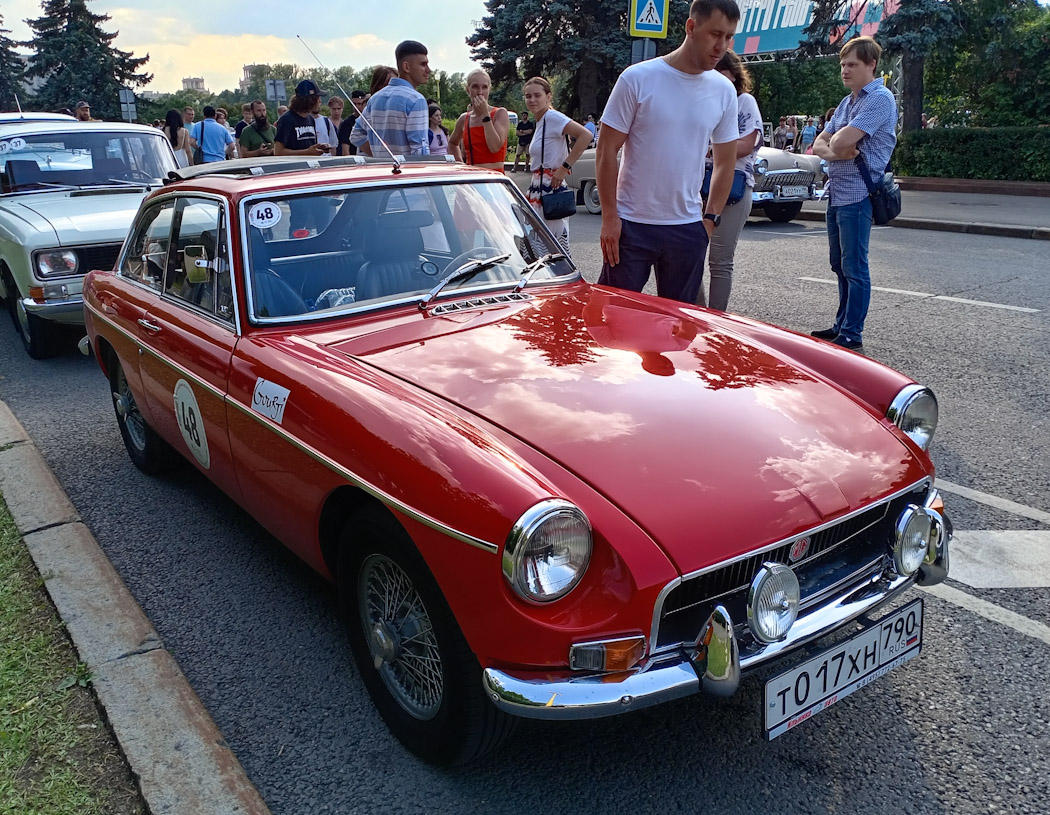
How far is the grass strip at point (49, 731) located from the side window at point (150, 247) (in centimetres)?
157

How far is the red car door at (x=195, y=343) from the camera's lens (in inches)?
128

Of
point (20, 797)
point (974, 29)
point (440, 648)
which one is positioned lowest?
point (20, 797)

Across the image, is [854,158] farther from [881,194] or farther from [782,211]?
[782,211]

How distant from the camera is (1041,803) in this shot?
2.22 meters

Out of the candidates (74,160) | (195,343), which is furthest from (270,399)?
(74,160)

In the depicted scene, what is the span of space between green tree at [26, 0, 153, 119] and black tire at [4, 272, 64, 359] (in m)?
47.1

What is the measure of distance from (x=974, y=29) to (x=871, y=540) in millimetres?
21340

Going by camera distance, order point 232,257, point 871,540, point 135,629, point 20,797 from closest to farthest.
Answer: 1. point 20,797
2. point 871,540
3. point 135,629
4. point 232,257

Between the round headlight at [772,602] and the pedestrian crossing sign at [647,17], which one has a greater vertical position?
the pedestrian crossing sign at [647,17]

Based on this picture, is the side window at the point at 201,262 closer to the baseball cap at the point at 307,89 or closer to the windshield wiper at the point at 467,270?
the windshield wiper at the point at 467,270

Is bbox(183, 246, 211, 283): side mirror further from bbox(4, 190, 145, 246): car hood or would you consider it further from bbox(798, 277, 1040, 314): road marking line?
bbox(798, 277, 1040, 314): road marking line

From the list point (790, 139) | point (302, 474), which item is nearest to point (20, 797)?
point (302, 474)

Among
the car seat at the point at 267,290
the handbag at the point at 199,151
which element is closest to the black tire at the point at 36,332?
the car seat at the point at 267,290

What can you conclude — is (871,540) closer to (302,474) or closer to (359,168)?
(302,474)
